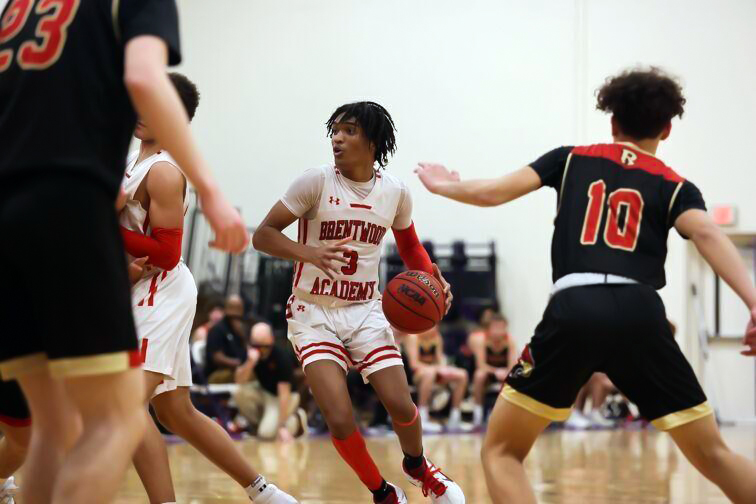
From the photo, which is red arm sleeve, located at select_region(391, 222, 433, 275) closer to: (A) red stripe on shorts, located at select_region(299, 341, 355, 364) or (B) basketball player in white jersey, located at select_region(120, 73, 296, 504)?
(A) red stripe on shorts, located at select_region(299, 341, 355, 364)

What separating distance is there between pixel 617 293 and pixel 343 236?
5.52 ft

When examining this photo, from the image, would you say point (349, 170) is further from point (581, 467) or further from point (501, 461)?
point (581, 467)

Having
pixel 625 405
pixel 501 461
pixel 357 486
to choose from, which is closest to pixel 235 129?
pixel 625 405

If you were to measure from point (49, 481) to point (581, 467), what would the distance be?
5455 mm

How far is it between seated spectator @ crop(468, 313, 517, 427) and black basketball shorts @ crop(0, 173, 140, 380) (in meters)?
10.4

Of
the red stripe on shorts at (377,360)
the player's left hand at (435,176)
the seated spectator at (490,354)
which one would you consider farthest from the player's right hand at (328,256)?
the seated spectator at (490,354)

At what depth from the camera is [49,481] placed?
2453 millimetres

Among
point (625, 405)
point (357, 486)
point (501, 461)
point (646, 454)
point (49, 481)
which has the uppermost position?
point (49, 481)

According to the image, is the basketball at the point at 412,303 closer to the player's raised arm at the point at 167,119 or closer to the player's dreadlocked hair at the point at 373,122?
the player's dreadlocked hair at the point at 373,122

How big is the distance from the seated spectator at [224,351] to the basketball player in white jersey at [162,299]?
6527mm

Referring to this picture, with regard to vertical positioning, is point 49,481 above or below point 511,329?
above

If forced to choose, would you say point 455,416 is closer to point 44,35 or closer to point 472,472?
point 472,472

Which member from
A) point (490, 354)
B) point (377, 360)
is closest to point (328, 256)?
point (377, 360)

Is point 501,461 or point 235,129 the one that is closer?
point 501,461
